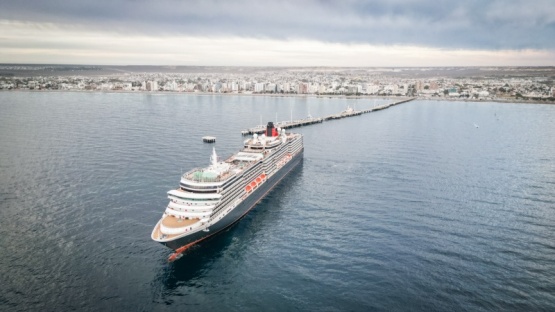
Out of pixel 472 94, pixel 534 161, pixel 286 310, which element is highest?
pixel 472 94

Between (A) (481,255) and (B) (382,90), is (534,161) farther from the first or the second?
(B) (382,90)

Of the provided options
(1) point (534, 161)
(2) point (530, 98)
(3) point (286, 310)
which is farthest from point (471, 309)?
(2) point (530, 98)

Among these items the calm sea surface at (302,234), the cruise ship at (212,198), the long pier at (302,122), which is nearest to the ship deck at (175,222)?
the cruise ship at (212,198)

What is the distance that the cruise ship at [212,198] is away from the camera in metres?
29.5

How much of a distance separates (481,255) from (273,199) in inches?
818

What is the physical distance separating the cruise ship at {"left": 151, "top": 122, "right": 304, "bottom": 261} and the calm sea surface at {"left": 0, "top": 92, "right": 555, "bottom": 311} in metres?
1.27

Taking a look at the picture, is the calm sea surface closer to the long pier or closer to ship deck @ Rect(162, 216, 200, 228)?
ship deck @ Rect(162, 216, 200, 228)

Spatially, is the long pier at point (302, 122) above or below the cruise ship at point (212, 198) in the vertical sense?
above

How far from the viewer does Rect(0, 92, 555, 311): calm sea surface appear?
24.0m

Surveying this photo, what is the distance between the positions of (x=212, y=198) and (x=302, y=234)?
27.1 feet

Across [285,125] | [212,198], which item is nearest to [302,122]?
[285,125]

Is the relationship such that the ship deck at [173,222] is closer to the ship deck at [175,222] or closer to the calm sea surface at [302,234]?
the ship deck at [175,222]

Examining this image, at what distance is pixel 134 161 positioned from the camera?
5244 cm

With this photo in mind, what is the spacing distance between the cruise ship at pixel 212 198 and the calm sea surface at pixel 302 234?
1269 millimetres
